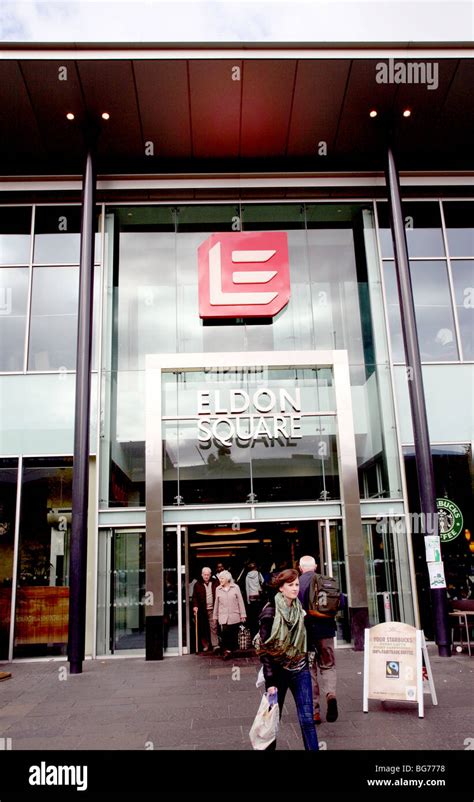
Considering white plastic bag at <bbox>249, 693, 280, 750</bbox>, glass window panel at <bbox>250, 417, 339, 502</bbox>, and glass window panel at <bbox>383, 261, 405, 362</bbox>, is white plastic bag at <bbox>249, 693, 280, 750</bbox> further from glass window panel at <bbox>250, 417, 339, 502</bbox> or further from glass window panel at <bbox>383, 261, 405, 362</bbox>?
glass window panel at <bbox>383, 261, 405, 362</bbox>

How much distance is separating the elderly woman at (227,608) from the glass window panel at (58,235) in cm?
752

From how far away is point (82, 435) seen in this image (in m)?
10.8

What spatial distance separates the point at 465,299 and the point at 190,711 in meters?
10.5

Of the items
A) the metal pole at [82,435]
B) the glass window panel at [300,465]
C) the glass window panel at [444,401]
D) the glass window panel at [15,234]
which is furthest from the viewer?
the glass window panel at [15,234]

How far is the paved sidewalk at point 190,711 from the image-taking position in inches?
236

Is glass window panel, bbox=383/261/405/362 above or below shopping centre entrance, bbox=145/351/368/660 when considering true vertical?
above

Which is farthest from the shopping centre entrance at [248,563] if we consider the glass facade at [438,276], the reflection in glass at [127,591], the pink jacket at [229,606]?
the glass facade at [438,276]

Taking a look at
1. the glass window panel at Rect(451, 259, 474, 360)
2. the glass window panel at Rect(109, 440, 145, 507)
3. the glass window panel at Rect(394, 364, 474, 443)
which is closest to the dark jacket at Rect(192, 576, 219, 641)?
the glass window panel at Rect(109, 440, 145, 507)

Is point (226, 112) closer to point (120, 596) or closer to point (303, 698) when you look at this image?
point (120, 596)

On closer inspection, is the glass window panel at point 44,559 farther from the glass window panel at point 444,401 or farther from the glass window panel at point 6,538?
the glass window panel at point 444,401

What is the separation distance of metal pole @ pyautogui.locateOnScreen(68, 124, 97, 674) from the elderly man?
2135 millimetres

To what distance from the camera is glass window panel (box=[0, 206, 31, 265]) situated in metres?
13.3

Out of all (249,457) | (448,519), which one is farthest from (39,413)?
(448,519)

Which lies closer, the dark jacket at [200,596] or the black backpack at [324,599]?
the black backpack at [324,599]
